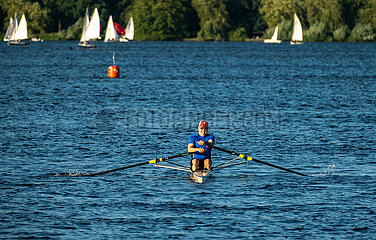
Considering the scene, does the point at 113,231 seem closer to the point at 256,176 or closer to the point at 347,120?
the point at 256,176

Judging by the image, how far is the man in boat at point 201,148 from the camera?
29391 millimetres

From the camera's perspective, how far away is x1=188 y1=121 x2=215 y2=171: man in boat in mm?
29391

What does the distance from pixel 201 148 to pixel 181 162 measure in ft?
18.0

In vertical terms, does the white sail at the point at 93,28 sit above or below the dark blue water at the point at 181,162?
above

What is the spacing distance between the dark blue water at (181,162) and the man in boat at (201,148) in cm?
78

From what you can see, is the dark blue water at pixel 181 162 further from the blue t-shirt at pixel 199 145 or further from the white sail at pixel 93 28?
→ the white sail at pixel 93 28

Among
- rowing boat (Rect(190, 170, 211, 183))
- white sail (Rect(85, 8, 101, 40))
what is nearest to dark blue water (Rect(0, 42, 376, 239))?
rowing boat (Rect(190, 170, 211, 183))

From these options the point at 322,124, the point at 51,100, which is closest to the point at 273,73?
the point at 51,100

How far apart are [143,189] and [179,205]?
2.85 meters

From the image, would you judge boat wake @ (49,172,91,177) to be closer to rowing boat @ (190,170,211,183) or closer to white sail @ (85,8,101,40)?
rowing boat @ (190,170,211,183)

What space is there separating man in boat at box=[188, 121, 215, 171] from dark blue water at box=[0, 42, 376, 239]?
78cm

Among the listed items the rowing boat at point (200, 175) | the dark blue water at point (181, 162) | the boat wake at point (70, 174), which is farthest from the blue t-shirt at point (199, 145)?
the boat wake at point (70, 174)

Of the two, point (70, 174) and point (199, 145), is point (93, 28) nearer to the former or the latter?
point (70, 174)

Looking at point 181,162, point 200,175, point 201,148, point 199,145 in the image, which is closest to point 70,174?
point 200,175
